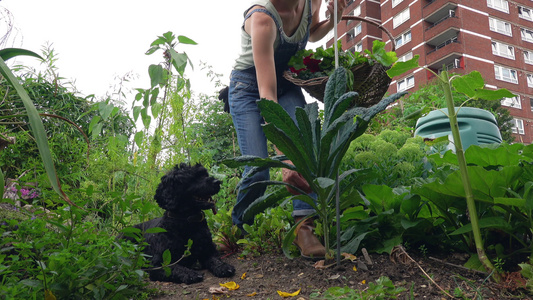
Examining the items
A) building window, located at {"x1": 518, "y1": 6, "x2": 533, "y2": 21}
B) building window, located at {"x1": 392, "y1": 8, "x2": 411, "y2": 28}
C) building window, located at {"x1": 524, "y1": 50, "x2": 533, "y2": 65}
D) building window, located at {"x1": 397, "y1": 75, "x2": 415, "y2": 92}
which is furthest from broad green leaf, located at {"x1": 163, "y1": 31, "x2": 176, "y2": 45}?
building window, located at {"x1": 518, "y1": 6, "x2": 533, "y2": 21}

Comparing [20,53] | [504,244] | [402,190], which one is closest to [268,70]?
[402,190]

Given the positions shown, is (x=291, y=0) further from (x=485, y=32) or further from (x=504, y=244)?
(x=485, y=32)

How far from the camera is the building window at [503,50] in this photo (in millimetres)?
28688

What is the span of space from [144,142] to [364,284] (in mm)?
2209

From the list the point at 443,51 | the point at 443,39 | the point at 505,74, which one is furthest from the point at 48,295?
the point at 505,74

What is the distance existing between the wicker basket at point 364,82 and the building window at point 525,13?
36238 mm

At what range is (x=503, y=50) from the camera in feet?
95.6

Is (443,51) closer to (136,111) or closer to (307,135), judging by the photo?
(136,111)

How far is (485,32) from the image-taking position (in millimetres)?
28234

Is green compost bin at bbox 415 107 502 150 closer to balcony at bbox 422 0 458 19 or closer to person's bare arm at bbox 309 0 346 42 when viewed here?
person's bare arm at bbox 309 0 346 42

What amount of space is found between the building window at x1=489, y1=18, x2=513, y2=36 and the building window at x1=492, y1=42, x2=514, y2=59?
112cm

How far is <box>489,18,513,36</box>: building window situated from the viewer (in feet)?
94.8

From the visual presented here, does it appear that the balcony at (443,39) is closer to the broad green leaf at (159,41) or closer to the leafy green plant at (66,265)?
the broad green leaf at (159,41)

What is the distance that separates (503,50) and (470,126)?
3221cm
